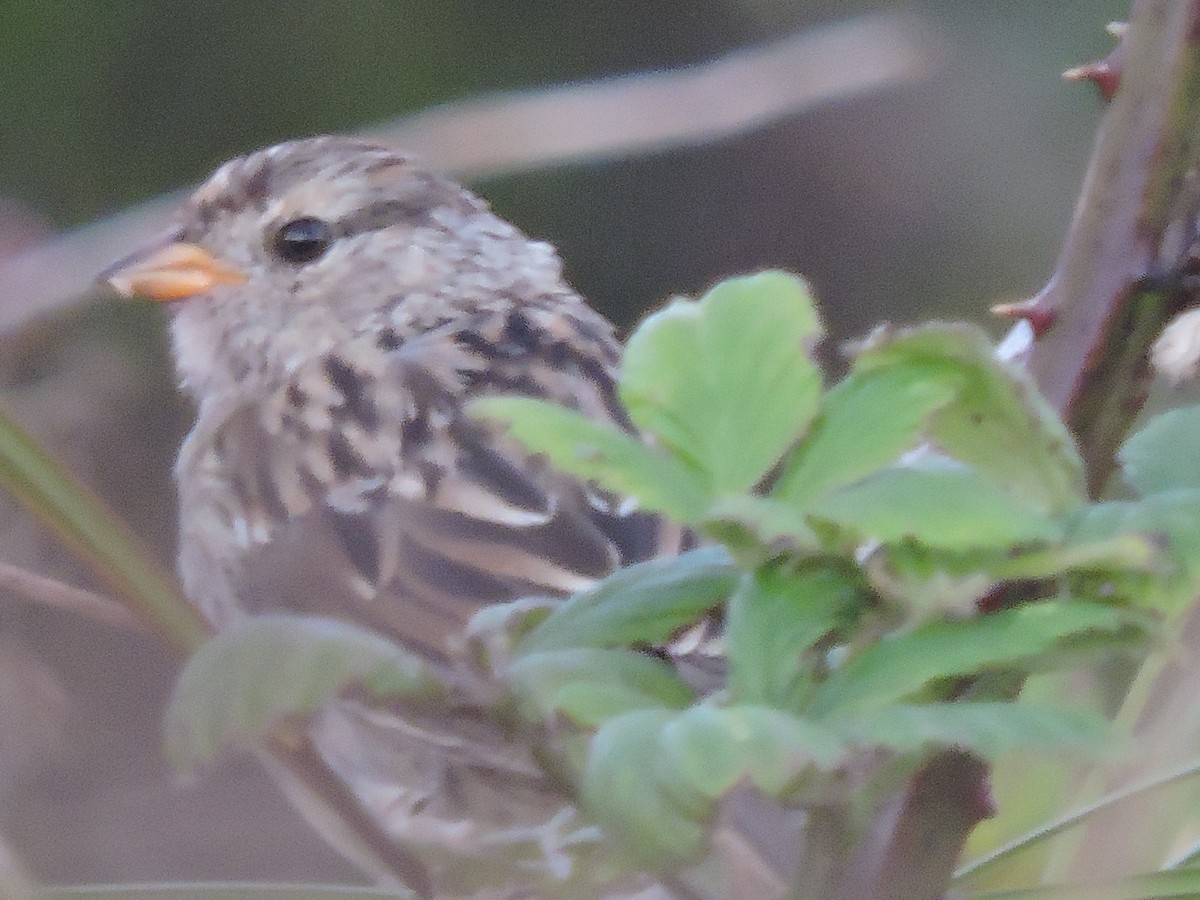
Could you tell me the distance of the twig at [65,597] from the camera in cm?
49

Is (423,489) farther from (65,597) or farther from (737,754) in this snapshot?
(737,754)

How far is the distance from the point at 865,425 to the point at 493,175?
2.32 metres

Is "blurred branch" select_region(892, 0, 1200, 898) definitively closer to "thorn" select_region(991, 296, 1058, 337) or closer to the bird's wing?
"thorn" select_region(991, 296, 1058, 337)

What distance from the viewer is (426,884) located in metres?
0.52

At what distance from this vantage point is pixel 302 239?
5.62 ft

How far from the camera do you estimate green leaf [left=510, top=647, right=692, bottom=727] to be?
1.32ft

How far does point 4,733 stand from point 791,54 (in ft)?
3.67

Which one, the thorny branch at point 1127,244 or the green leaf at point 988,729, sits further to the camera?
the thorny branch at point 1127,244

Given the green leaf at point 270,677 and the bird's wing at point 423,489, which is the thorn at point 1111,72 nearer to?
the green leaf at point 270,677

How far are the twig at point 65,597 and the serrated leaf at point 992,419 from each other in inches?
7.8

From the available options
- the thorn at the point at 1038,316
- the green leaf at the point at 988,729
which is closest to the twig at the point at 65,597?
the green leaf at the point at 988,729

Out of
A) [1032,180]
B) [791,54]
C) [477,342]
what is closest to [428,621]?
[477,342]

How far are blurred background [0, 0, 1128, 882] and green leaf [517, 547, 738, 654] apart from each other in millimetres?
2242

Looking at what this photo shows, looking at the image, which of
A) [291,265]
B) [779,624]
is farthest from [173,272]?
[779,624]
